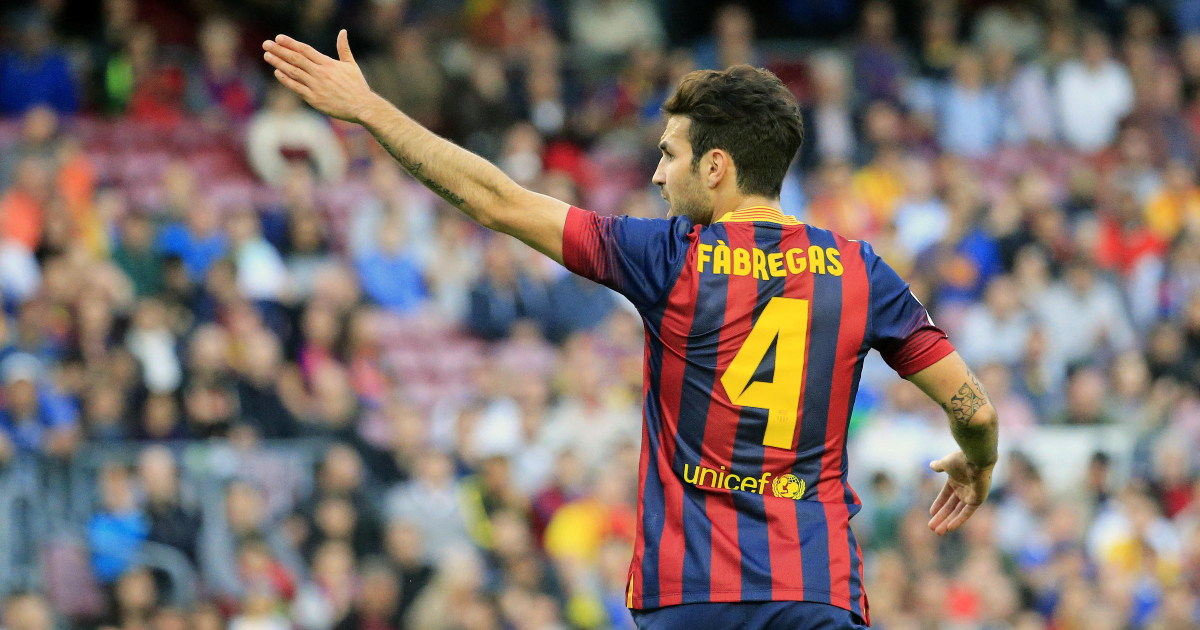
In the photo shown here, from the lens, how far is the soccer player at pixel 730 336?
3877 mm

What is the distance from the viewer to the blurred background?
33.0ft

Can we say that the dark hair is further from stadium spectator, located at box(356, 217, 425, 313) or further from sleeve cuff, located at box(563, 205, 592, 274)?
stadium spectator, located at box(356, 217, 425, 313)

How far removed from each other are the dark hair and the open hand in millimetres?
860

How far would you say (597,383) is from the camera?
38.8ft

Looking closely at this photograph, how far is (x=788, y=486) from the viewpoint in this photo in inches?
155

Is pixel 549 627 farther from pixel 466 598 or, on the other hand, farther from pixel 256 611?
pixel 256 611

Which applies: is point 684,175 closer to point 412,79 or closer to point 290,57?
point 290,57

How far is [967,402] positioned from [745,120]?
0.99 metres

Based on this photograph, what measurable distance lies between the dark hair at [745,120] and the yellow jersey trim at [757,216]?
53 millimetres

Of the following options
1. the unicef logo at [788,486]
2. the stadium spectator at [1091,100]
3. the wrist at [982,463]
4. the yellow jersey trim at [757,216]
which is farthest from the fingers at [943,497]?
the stadium spectator at [1091,100]

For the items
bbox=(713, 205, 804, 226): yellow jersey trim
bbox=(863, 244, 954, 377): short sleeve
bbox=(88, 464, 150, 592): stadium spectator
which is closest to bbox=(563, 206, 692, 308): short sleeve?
bbox=(713, 205, 804, 226): yellow jersey trim

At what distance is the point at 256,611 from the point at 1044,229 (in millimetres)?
8487

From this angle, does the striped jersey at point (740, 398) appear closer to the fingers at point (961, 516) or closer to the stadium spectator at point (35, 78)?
the fingers at point (961, 516)

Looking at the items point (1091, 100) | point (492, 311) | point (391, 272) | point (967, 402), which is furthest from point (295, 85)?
point (1091, 100)
